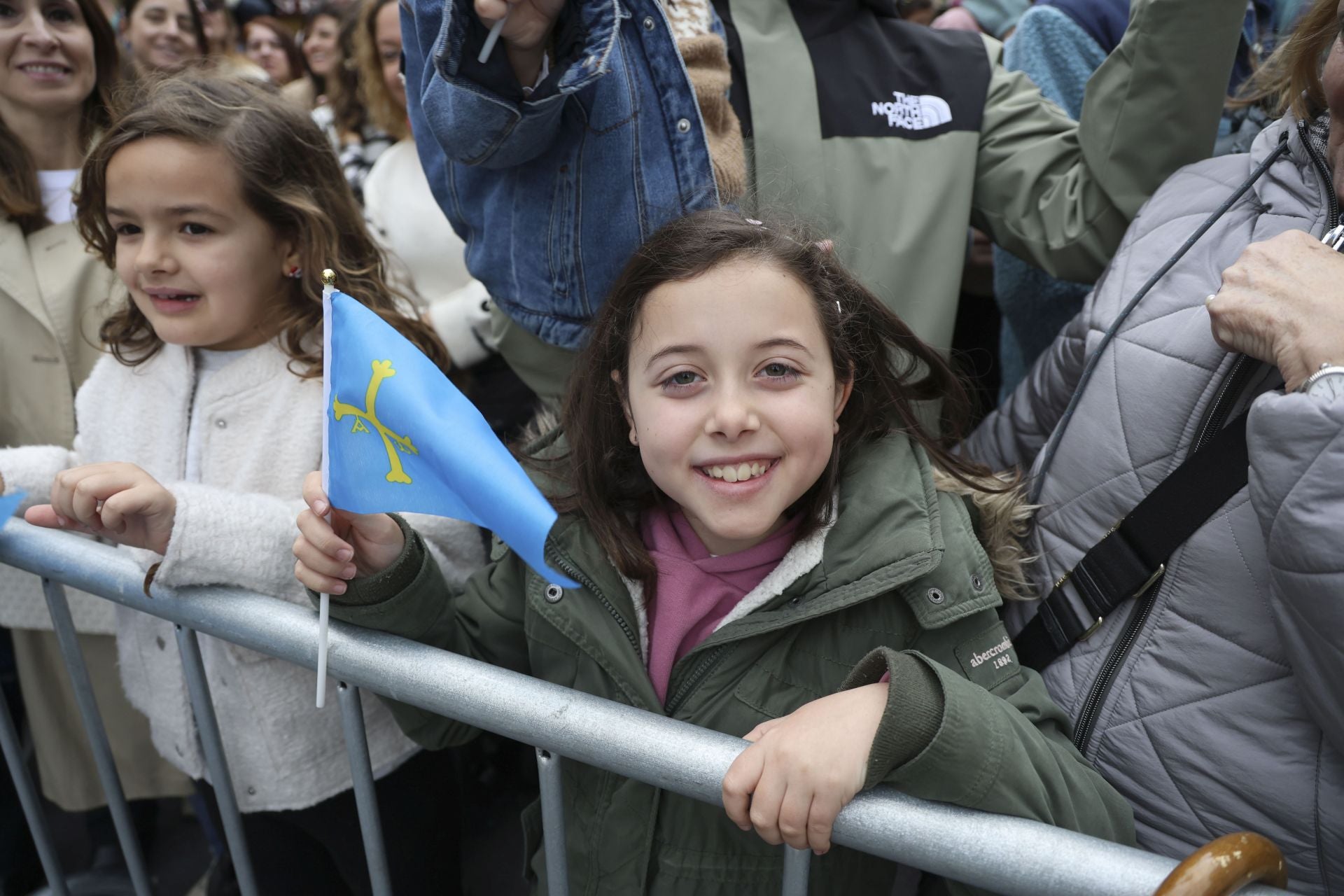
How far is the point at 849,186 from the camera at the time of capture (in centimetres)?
216

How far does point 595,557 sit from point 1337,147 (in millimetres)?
1288

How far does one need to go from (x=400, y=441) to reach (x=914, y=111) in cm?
148

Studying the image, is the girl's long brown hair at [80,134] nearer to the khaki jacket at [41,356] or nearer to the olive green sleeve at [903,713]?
the khaki jacket at [41,356]

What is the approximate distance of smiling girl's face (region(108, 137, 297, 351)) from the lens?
200 cm

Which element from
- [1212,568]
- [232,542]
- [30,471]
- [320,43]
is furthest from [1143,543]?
[320,43]

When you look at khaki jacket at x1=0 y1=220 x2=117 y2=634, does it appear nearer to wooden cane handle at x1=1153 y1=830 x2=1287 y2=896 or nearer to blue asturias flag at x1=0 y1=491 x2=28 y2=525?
blue asturias flag at x1=0 y1=491 x2=28 y2=525

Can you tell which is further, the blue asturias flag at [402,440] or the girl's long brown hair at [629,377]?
the girl's long brown hair at [629,377]

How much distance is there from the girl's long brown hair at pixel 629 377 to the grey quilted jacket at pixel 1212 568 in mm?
230

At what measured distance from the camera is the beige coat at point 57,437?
8.24ft

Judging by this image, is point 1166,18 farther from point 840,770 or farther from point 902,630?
point 840,770

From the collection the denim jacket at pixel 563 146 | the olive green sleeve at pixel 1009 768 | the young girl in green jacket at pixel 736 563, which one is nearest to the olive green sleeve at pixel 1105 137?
the young girl in green jacket at pixel 736 563

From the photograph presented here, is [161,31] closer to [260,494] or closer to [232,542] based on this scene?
[260,494]

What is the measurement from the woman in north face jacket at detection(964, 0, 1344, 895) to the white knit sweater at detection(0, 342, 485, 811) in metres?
1.24

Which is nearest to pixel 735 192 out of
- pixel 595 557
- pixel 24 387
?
pixel 595 557
